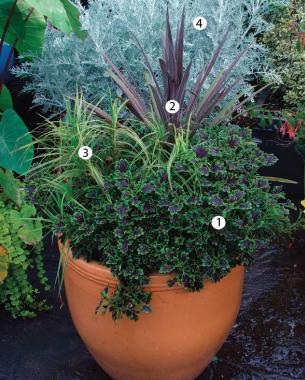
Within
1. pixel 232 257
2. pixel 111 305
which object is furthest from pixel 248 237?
pixel 111 305

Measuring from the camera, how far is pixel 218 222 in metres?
1.82

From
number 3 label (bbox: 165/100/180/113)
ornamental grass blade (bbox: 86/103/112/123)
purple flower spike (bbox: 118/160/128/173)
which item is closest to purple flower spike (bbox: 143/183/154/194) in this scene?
purple flower spike (bbox: 118/160/128/173)

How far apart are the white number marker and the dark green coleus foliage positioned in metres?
0.02

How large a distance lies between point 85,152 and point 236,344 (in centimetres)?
115

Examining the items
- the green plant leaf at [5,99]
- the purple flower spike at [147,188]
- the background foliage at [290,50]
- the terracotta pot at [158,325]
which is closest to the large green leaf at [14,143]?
the green plant leaf at [5,99]

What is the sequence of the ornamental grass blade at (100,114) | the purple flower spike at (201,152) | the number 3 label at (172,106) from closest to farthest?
the purple flower spike at (201,152), the number 3 label at (172,106), the ornamental grass blade at (100,114)

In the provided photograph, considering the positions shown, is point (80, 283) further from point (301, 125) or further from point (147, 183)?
point (301, 125)

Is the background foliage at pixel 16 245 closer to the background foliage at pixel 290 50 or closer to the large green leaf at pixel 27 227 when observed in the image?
the large green leaf at pixel 27 227

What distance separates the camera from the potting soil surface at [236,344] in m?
2.35

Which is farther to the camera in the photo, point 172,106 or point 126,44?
point 126,44

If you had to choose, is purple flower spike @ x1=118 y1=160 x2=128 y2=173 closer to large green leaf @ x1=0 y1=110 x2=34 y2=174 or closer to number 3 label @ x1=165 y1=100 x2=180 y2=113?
number 3 label @ x1=165 y1=100 x2=180 y2=113

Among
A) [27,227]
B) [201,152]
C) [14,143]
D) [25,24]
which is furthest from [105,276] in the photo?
[25,24]

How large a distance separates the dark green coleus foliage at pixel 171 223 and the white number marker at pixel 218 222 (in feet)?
0.06

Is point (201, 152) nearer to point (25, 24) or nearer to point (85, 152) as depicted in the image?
point (85, 152)
